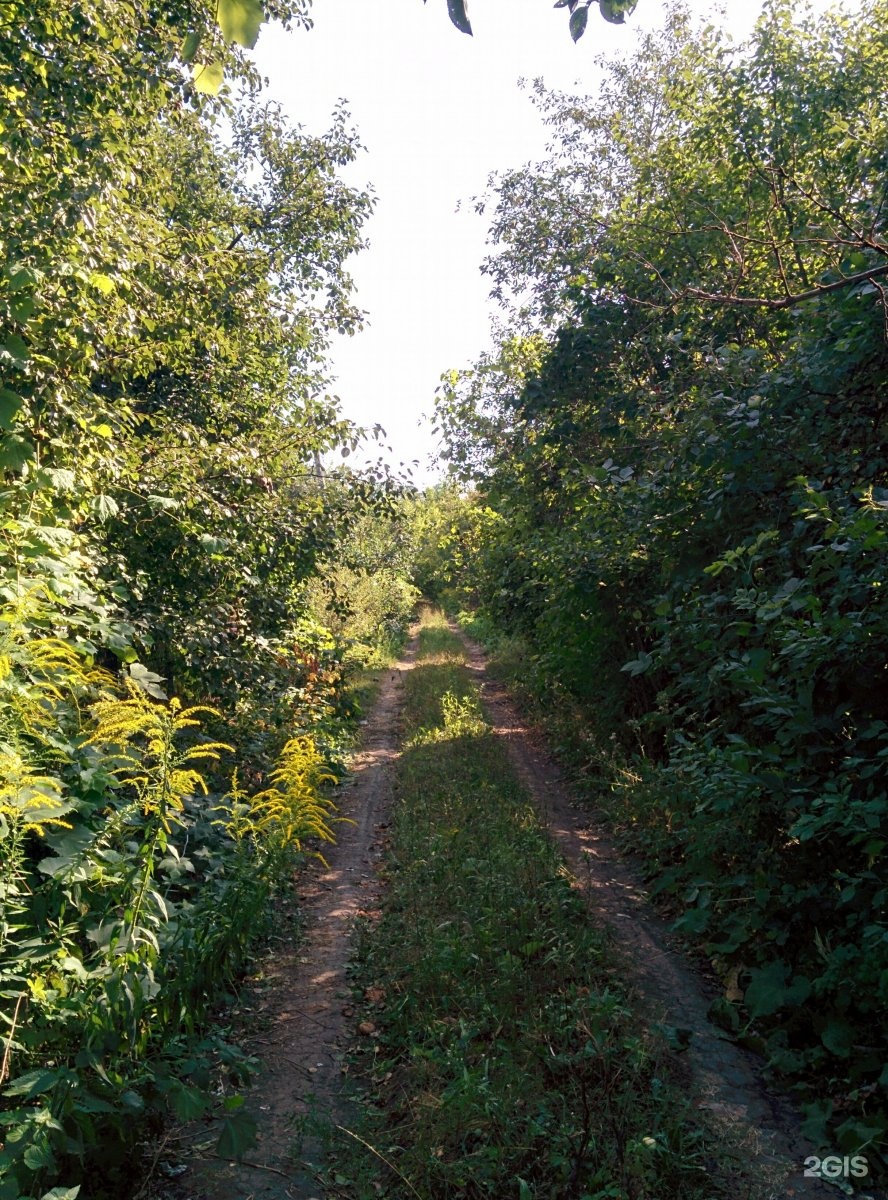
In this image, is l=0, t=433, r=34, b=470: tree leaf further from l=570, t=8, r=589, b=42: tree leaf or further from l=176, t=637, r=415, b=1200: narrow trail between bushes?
l=176, t=637, r=415, b=1200: narrow trail between bushes

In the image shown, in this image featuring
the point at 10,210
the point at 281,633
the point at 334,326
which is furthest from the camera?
the point at 334,326

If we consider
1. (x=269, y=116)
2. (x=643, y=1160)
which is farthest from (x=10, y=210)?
(x=269, y=116)

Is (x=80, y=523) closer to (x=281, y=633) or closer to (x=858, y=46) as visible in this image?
(x=281, y=633)

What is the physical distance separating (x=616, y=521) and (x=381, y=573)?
16817mm

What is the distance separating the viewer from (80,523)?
5.22 meters

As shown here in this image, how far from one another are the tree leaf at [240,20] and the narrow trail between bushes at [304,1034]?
12.1 feet

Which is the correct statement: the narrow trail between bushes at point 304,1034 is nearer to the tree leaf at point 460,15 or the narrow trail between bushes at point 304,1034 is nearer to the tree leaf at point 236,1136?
the tree leaf at point 236,1136

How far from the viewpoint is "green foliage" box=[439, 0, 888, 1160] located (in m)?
3.92

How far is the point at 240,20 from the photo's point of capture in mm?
1831

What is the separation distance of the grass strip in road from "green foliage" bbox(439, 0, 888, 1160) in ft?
2.23

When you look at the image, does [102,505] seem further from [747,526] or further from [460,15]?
[747,526]

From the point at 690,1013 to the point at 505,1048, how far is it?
1124 mm

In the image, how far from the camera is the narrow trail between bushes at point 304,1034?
125 inches

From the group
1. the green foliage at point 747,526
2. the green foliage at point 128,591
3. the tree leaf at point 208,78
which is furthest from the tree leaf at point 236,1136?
the tree leaf at point 208,78
